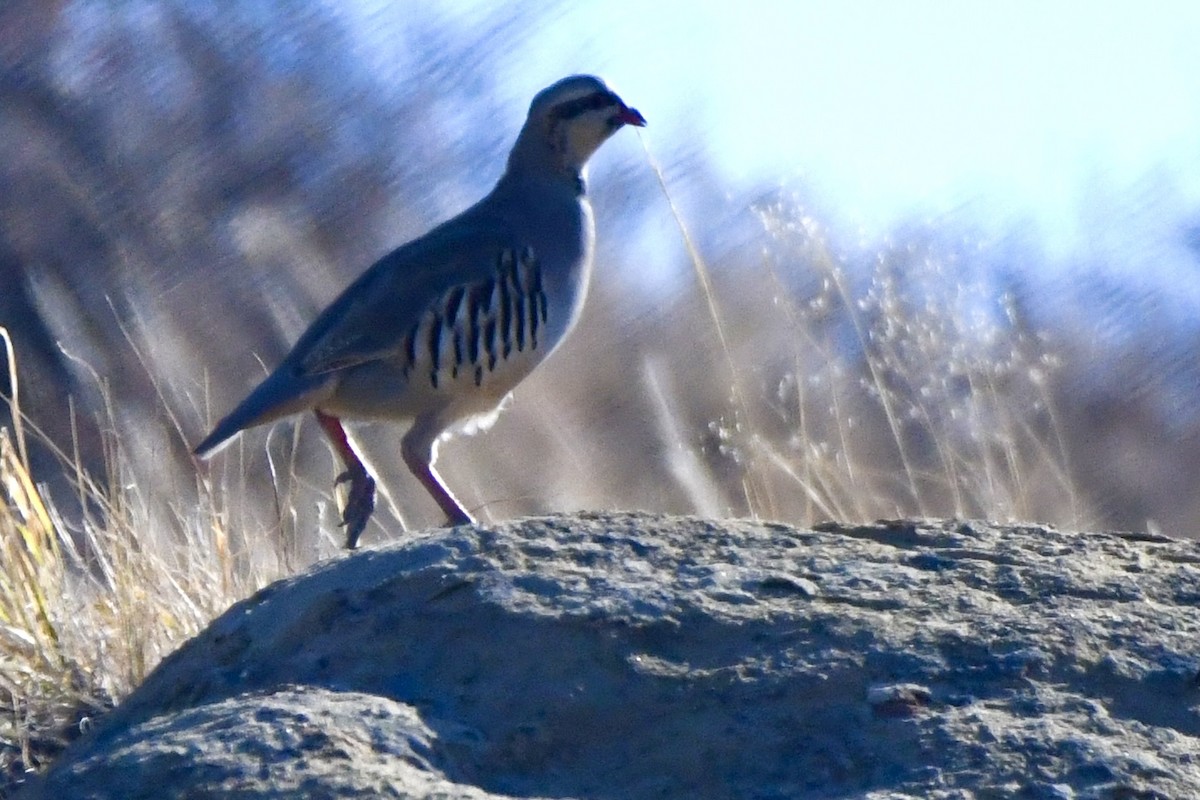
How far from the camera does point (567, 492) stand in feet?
25.2

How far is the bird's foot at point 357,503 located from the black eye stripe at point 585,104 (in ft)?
4.53

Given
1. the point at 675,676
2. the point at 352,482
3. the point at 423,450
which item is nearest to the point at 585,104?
the point at 423,450

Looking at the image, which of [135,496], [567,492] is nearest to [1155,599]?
[135,496]

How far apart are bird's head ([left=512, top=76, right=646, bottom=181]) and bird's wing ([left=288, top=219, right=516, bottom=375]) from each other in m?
0.53

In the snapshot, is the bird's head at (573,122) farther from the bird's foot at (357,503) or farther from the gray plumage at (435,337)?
the bird's foot at (357,503)

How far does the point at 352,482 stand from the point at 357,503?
11cm

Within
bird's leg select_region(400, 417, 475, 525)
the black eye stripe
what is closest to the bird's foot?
bird's leg select_region(400, 417, 475, 525)

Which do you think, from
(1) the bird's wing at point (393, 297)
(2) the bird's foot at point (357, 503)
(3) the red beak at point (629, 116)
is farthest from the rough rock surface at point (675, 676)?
(3) the red beak at point (629, 116)

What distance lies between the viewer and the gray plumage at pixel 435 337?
17.1 ft

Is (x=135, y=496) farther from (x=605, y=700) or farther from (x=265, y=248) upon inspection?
(x=265, y=248)

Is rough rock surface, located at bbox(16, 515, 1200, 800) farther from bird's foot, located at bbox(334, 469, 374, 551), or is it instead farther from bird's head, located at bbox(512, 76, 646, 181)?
bird's head, located at bbox(512, 76, 646, 181)

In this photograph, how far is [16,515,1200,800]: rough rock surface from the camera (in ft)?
9.07

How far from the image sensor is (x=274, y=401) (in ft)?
16.9

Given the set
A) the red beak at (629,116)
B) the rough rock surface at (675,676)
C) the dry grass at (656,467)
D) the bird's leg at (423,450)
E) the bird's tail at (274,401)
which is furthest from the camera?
the red beak at (629,116)
